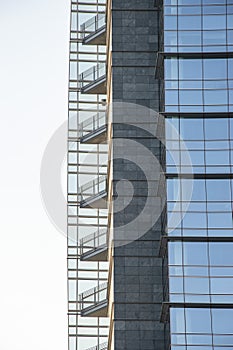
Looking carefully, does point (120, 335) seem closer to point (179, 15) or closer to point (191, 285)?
point (191, 285)

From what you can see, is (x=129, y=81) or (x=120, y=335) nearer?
(x=120, y=335)

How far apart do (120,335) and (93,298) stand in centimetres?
1001

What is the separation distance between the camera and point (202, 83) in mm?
59781

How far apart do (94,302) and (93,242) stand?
309 centimetres

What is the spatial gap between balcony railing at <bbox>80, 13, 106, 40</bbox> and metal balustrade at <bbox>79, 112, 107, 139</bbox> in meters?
4.34

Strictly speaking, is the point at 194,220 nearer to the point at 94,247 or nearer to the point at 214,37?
the point at 214,37

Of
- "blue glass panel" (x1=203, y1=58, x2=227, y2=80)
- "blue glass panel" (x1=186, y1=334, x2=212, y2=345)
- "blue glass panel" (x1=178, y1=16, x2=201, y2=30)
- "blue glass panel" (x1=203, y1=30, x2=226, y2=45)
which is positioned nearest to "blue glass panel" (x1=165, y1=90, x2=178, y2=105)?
"blue glass panel" (x1=203, y1=58, x2=227, y2=80)

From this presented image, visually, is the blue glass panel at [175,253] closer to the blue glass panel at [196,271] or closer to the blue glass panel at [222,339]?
the blue glass panel at [196,271]

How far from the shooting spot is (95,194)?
67375 millimetres

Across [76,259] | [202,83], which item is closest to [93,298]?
[76,259]

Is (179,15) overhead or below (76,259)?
overhead

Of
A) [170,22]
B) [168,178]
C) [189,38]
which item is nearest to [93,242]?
[168,178]

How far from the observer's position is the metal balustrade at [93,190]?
66.7 meters

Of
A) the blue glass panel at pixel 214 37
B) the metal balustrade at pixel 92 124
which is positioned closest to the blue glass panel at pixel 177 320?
the blue glass panel at pixel 214 37
